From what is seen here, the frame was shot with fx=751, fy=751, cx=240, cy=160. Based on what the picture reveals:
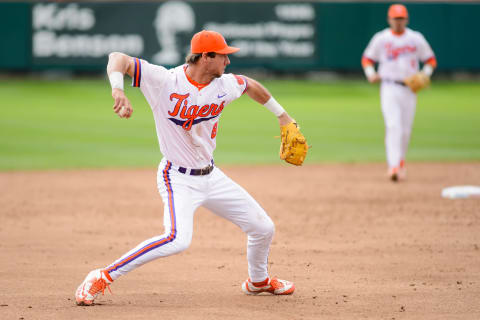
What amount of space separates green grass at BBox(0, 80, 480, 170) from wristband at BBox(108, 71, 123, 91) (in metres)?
8.11

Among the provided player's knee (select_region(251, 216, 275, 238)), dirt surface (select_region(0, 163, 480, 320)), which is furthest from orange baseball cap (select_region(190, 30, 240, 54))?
dirt surface (select_region(0, 163, 480, 320))

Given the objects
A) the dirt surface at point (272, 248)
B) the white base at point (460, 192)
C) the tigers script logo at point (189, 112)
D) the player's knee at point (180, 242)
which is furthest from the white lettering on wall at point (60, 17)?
the player's knee at point (180, 242)

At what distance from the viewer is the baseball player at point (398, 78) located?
11.7 meters

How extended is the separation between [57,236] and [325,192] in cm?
430

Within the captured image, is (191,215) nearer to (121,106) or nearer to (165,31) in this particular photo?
(121,106)

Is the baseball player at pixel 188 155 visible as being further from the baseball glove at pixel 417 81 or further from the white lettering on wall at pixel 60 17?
the white lettering on wall at pixel 60 17

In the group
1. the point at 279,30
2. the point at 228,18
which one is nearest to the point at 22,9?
the point at 228,18

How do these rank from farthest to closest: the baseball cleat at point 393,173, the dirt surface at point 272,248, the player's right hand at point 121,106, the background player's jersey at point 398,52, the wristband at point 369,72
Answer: the wristband at point 369,72 < the background player's jersey at point 398,52 < the baseball cleat at point 393,173 < the dirt surface at point 272,248 < the player's right hand at point 121,106

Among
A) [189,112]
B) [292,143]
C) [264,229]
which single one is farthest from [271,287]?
[189,112]

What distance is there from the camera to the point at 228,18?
25.8 meters

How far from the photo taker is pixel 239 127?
18281mm

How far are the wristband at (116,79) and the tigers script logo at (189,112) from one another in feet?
1.49

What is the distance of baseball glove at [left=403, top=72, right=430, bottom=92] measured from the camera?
38.2 ft

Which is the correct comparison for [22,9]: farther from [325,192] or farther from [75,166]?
[325,192]
